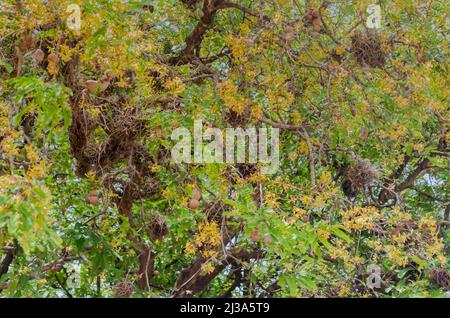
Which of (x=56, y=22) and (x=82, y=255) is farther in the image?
(x=82, y=255)

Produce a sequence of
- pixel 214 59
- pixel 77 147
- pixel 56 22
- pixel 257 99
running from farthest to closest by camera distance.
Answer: pixel 214 59, pixel 257 99, pixel 77 147, pixel 56 22

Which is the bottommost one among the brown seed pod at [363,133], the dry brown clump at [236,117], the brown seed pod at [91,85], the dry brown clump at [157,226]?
the dry brown clump at [157,226]

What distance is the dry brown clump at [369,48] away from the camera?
3.25 metres

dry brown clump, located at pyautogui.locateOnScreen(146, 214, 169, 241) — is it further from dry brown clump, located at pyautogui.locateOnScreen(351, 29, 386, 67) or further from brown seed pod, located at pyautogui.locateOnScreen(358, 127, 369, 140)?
dry brown clump, located at pyautogui.locateOnScreen(351, 29, 386, 67)

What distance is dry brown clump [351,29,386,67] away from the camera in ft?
10.7

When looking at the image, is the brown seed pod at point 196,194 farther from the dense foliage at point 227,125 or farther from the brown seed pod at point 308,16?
the brown seed pod at point 308,16

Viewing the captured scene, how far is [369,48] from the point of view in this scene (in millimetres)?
3258

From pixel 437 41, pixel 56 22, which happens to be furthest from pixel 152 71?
pixel 437 41

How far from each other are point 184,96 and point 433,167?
1698 millimetres

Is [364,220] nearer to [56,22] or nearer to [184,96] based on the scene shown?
[184,96]

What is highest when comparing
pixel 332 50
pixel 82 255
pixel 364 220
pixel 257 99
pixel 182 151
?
pixel 332 50

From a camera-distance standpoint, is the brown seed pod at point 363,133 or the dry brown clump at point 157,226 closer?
the dry brown clump at point 157,226

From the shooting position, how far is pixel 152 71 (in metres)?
3.29

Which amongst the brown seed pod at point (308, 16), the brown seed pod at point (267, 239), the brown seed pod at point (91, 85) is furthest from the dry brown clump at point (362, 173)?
the brown seed pod at point (91, 85)
